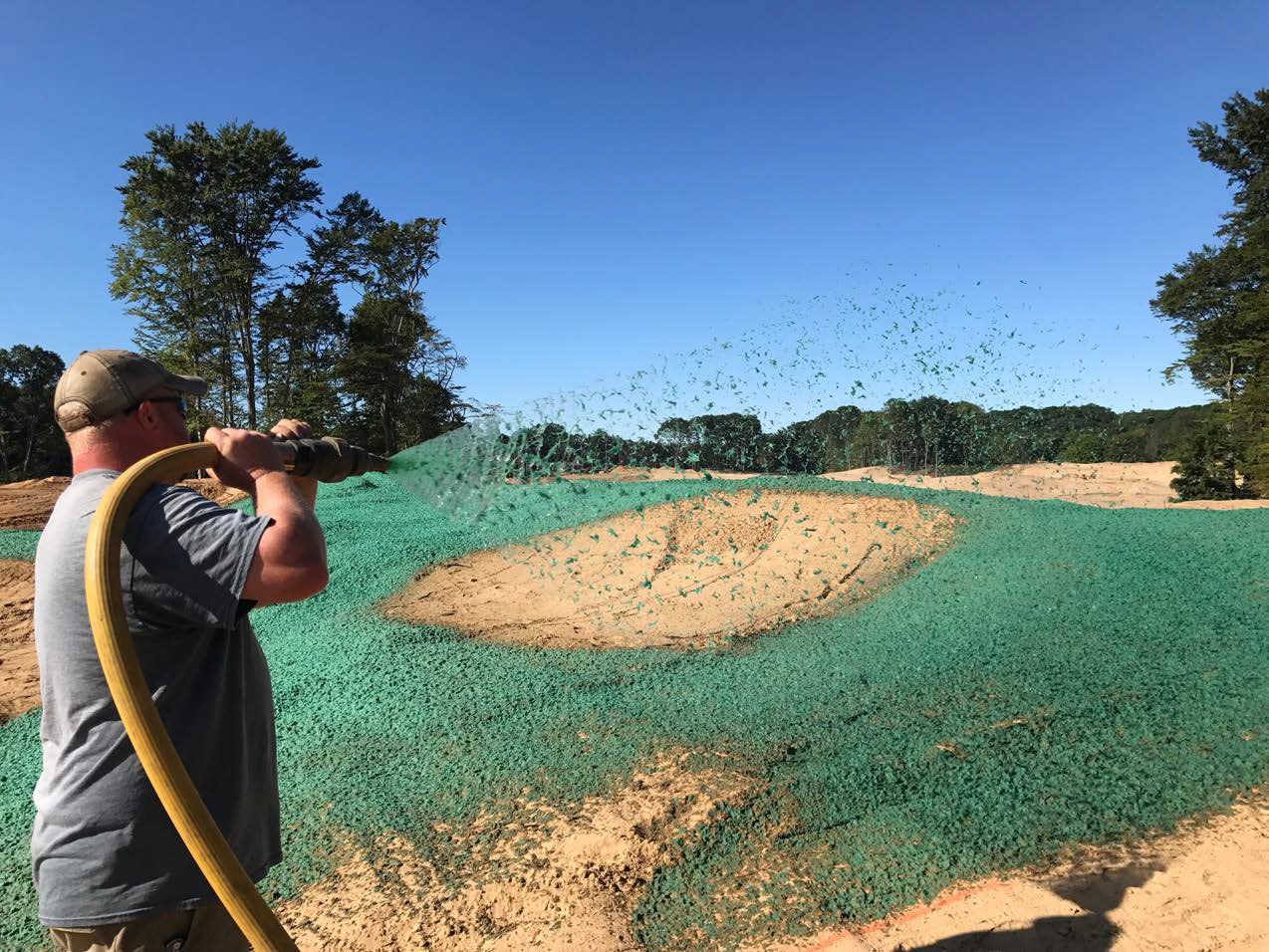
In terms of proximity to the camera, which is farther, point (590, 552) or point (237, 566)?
point (590, 552)

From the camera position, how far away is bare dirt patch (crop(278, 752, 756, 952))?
109 inches

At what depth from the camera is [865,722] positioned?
13.9 feet

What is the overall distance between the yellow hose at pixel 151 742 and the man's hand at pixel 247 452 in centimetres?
29

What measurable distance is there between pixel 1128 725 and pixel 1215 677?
973mm

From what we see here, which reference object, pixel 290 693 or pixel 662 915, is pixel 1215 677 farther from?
pixel 290 693

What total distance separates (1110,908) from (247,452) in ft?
10.7

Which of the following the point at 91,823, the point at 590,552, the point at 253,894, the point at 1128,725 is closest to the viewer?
the point at 253,894

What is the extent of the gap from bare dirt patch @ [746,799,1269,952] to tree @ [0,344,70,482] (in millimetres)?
37805

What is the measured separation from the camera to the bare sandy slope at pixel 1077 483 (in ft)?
32.8

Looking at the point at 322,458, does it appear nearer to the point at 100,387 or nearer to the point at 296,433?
the point at 296,433

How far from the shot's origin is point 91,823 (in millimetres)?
1399

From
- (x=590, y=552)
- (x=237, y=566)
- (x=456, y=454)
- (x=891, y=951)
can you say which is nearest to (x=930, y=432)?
(x=590, y=552)

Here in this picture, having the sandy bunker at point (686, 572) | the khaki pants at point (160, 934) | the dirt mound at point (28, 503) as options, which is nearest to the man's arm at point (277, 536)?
the khaki pants at point (160, 934)

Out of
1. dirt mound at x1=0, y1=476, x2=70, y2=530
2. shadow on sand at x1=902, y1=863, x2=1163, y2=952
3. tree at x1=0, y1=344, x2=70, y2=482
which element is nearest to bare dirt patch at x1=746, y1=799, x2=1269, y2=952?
shadow on sand at x1=902, y1=863, x2=1163, y2=952
